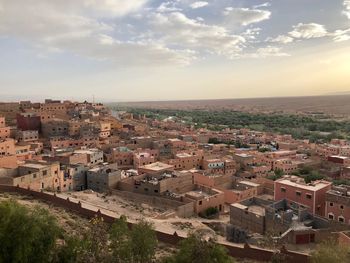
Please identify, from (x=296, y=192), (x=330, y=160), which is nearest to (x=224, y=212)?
(x=296, y=192)

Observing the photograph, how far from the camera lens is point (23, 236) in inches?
432

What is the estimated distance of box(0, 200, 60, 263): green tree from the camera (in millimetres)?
10914

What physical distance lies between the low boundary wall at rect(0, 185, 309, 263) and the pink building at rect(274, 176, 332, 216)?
11497 mm

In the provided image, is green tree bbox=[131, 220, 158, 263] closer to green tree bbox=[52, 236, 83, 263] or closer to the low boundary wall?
green tree bbox=[52, 236, 83, 263]

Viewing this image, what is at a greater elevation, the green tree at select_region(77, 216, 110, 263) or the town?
the green tree at select_region(77, 216, 110, 263)

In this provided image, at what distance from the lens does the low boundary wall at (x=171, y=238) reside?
1534 cm

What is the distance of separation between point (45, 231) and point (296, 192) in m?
21.9

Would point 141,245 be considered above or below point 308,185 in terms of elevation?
above

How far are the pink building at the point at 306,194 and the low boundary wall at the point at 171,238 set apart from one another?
11.5 m

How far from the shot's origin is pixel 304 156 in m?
56.0

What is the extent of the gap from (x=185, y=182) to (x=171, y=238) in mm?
15780

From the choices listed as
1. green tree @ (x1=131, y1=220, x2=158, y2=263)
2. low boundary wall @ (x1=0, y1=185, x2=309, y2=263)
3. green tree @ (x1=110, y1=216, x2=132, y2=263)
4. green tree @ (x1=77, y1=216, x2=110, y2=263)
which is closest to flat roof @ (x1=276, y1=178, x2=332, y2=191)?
low boundary wall @ (x1=0, y1=185, x2=309, y2=263)

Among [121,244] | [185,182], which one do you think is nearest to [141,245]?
[121,244]

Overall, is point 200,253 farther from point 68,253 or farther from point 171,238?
point 171,238
